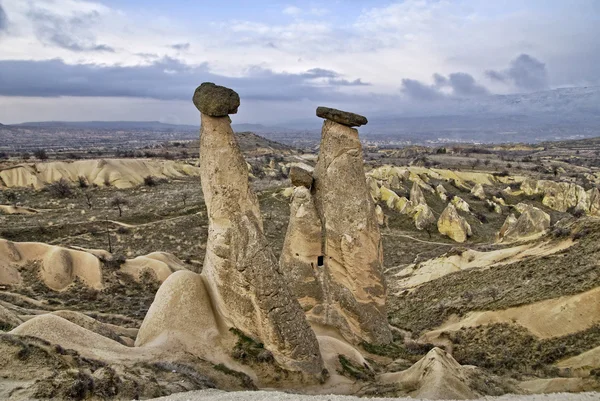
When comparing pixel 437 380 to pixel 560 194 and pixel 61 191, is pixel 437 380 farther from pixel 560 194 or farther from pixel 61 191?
pixel 61 191

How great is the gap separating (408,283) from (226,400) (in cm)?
2198

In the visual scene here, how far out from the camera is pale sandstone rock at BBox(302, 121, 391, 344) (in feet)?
55.5

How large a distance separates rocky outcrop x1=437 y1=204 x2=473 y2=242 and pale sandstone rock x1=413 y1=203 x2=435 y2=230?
5.39 feet

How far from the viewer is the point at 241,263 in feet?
40.1

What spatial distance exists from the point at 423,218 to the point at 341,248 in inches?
1280

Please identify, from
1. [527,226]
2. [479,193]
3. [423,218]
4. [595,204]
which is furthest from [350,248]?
[479,193]

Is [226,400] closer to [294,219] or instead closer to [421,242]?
[294,219]

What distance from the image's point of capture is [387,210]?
53188 mm

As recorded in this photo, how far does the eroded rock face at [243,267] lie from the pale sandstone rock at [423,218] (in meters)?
37.0

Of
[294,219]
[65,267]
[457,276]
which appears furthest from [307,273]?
[65,267]

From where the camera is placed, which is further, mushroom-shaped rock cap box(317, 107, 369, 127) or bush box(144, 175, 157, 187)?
bush box(144, 175, 157, 187)

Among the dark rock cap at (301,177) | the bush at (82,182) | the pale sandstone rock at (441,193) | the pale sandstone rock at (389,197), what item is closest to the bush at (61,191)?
the bush at (82,182)

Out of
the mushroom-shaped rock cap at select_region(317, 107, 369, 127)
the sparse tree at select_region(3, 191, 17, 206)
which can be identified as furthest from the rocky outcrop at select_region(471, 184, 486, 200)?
the sparse tree at select_region(3, 191, 17, 206)

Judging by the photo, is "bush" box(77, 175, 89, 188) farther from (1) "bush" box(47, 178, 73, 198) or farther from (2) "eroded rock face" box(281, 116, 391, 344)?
(2) "eroded rock face" box(281, 116, 391, 344)
